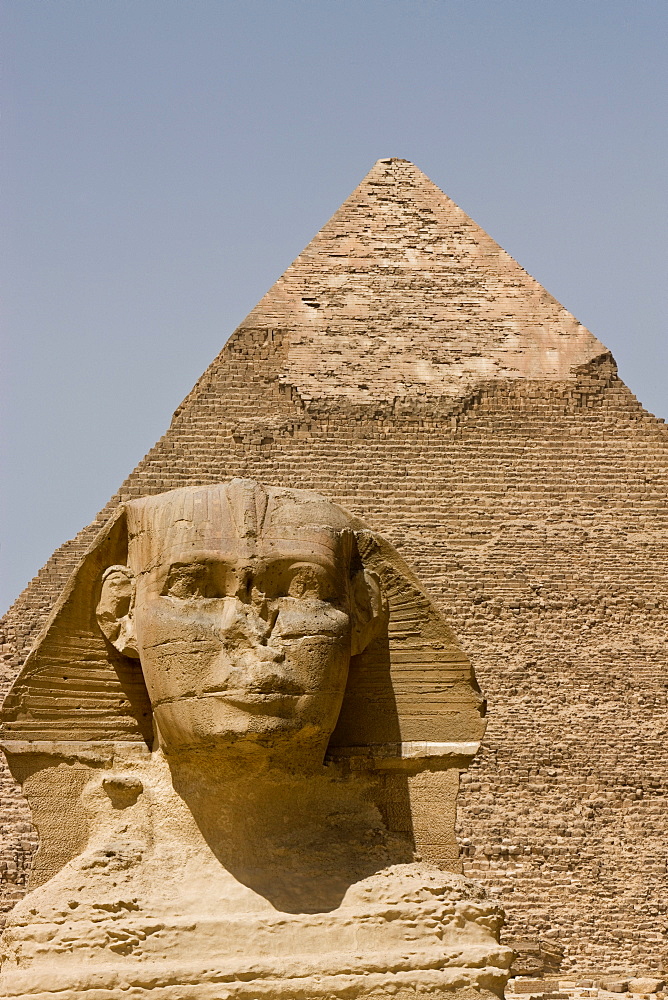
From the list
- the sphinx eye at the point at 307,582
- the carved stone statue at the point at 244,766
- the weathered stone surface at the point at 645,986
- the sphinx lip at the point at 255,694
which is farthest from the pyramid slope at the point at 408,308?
the sphinx lip at the point at 255,694

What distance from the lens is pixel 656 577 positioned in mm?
67000

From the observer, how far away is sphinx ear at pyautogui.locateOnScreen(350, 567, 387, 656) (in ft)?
19.1

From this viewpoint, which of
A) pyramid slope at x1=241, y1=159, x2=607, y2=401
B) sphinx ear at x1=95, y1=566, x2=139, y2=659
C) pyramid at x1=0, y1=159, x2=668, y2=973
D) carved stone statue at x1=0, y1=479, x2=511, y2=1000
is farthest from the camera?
pyramid slope at x1=241, y1=159, x2=607, y2=401

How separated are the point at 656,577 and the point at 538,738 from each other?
645 centimetres

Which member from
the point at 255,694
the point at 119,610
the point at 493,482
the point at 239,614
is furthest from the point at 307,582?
the point at 493,482

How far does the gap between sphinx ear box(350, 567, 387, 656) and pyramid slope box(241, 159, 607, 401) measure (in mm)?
66165

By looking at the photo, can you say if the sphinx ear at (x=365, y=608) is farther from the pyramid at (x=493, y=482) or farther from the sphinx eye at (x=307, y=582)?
the pyramid at (x=493, y=482)

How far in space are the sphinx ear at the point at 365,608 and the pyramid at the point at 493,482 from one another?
5097 cm

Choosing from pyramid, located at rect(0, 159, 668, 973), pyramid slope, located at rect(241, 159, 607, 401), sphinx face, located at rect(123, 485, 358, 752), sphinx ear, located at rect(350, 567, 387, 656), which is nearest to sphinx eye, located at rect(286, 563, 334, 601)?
sphinx face, located at rect(123, 485, 358, 752)

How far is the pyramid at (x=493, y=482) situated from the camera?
6038 centimetres

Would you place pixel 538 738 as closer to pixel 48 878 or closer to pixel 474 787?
pixel 474 787

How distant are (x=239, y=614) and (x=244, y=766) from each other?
1.07 ft

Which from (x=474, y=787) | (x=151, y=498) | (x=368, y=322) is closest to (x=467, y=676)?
(x=151, y=498)

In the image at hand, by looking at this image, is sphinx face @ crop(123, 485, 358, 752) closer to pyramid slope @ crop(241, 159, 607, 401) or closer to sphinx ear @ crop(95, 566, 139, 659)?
sphinx ear @ crop(95, 566, 139, 659)
